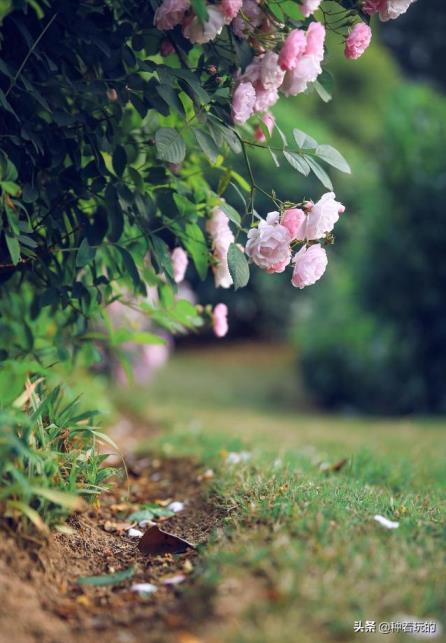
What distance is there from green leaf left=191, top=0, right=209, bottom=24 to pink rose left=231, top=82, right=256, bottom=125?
0.23 m

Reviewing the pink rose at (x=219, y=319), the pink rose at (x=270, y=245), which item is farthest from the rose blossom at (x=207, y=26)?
the pink rose at (x=219, y=319)

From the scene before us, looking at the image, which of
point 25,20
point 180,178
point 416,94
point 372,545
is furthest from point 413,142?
point 372,545

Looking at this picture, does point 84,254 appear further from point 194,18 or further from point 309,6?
point 309,6

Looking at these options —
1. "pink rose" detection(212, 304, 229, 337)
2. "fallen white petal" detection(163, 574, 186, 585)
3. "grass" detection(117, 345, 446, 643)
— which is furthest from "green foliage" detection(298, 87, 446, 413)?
"fallen white petal" detection(163, 574, 186, 585)

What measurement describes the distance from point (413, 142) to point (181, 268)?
4.73 m

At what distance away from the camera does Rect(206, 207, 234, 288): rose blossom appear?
2174 mm

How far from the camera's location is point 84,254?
2021 millimetres

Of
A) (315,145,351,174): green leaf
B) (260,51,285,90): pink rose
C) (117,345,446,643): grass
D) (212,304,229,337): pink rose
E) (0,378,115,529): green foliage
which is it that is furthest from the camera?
(212,304,229,337): pink rose

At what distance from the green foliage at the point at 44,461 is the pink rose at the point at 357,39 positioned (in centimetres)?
129

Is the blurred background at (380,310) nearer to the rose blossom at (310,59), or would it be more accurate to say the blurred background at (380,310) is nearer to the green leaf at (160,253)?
the green leaf at (160,253)

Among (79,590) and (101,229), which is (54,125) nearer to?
(101,229)

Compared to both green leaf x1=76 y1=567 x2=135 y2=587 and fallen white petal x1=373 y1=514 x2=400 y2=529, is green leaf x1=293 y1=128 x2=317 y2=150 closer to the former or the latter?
fallen white petal x1=373 y1=514 x2=400 y2=529

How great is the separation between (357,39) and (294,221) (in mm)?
546

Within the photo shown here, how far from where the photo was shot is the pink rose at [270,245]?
6.08ft
